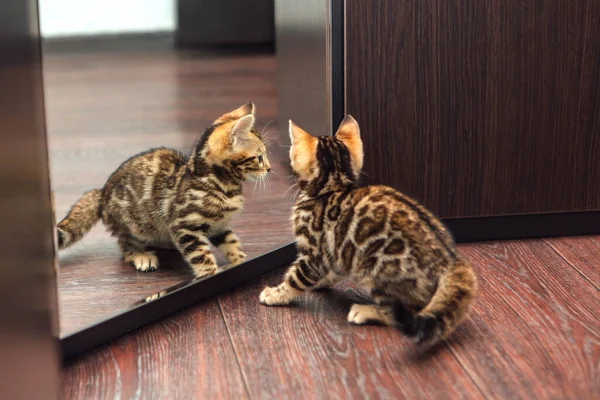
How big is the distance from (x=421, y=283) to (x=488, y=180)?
53 cm

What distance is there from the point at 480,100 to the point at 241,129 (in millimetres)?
572

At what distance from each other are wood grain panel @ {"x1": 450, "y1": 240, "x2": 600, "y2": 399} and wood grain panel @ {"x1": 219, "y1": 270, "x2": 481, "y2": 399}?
0.06 metres

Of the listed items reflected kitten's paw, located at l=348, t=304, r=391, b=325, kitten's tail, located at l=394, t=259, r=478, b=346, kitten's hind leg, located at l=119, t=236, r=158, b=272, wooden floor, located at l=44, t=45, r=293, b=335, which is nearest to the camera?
kitten's tail, located at l=394, t=259, r=478, b=346

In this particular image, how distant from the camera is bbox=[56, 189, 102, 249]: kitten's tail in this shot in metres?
2.00

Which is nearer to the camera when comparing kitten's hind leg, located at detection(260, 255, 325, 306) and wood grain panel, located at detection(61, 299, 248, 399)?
wood grain panel, located at detection(61, 299, 248, 399)

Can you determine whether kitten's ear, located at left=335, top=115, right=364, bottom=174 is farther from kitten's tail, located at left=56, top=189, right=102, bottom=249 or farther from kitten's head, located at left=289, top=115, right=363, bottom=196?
kitten's tail, located at left=56, top=189, right=102, bottom=249

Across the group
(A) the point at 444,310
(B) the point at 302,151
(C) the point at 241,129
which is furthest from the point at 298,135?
(A) the point at 444,310

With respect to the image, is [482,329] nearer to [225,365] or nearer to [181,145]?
[225,365]

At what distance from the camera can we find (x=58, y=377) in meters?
1.41

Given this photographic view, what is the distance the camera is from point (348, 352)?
1645 millimetres

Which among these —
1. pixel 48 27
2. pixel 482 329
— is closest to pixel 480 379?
pixel 482 329

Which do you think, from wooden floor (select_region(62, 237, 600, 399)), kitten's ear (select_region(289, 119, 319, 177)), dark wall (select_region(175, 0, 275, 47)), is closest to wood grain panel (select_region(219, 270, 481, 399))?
wooden floor (select_region(62, 237, 600, 399))

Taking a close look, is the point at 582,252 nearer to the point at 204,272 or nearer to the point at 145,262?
the point at 204,272

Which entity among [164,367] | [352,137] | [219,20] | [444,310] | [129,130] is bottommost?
[164,367]
